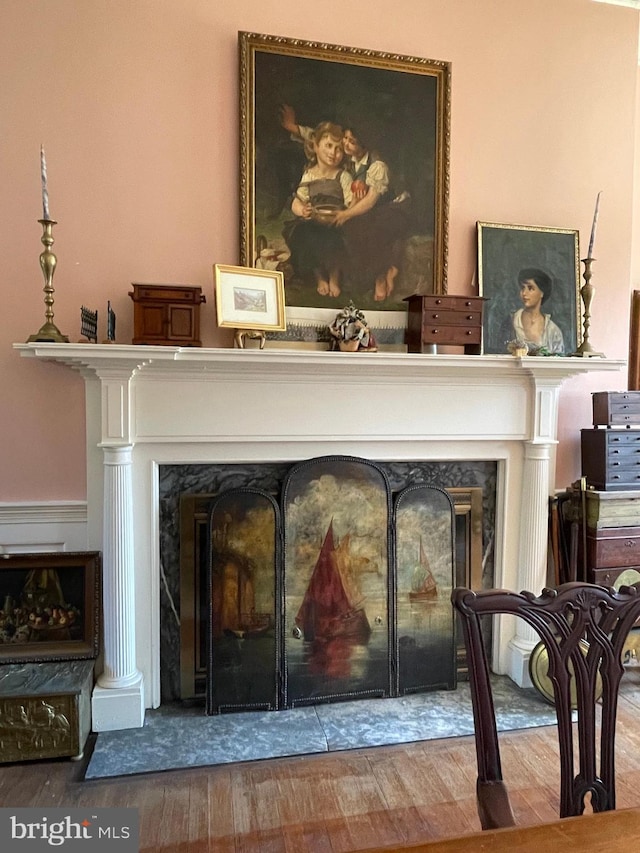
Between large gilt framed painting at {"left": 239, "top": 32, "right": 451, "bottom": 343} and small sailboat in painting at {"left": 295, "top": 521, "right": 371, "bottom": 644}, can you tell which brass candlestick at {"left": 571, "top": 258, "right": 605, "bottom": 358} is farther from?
small sailboat in painting at {"left": 295, "top": 521, "right": 371, "bottom": 644}

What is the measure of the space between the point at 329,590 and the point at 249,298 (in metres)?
1.33

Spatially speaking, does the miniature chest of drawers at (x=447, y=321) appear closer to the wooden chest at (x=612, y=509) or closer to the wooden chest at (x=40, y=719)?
the wooden chest at (x=612, y=509)

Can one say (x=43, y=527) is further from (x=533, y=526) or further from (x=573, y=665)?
(x=533, y=526)

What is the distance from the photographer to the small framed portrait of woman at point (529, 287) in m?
2.66

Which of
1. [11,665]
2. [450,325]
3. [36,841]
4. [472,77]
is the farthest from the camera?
[472,77]

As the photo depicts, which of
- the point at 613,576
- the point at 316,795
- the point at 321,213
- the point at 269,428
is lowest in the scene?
the point at 316,795

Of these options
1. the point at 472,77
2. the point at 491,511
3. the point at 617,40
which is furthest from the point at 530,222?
the point at 491,511

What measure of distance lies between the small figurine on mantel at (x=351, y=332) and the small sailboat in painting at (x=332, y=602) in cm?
79

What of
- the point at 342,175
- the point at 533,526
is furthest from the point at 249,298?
the point at 533,526

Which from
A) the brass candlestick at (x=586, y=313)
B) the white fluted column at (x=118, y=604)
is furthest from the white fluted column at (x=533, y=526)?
the white fluted column at (x=118, y=604)

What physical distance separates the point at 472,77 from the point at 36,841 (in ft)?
10.5

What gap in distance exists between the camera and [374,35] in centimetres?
250

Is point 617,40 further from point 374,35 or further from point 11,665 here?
point 11,665

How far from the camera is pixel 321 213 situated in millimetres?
2494
